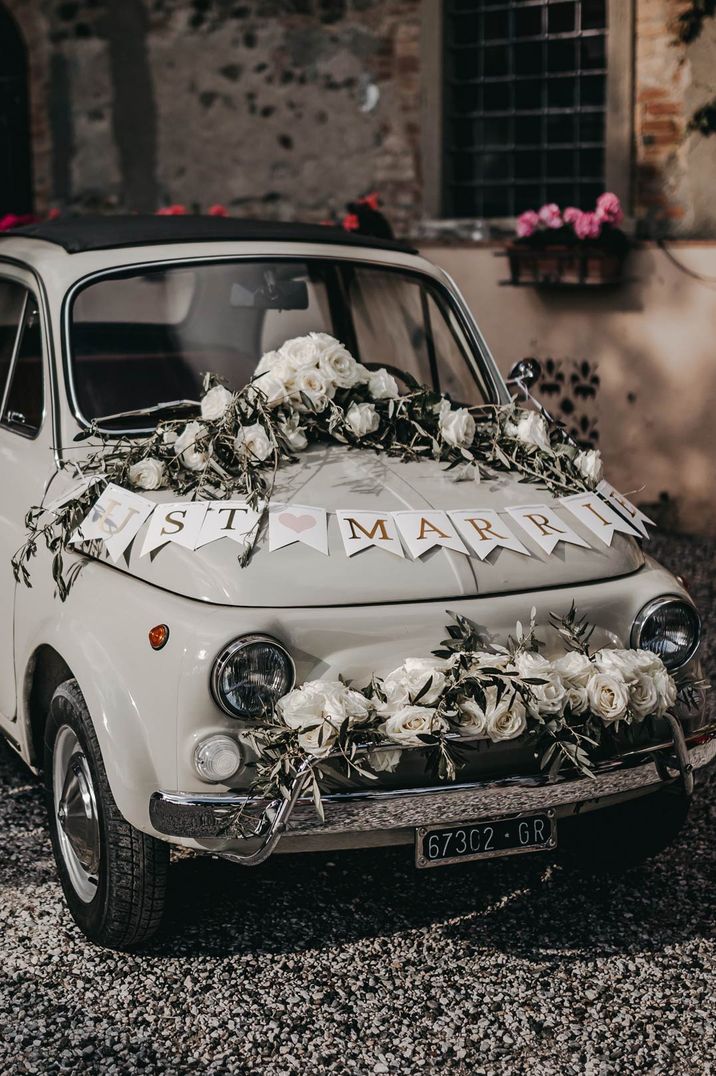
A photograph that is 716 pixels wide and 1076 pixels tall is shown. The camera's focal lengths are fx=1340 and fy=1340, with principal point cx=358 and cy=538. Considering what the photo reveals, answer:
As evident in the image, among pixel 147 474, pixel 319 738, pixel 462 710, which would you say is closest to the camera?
pixel 319 738

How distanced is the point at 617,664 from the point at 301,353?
1362mm

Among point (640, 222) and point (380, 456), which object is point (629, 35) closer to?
point (640, 222)

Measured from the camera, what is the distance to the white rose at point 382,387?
13.0 ft

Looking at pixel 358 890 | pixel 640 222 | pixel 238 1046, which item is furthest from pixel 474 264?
pixel 238 1046

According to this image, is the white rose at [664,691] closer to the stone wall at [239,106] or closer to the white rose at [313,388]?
the white rose at [313,388]

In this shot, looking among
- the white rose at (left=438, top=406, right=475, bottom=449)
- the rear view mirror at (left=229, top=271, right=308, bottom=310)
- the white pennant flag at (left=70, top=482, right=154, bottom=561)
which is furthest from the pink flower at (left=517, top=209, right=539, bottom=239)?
the white pennant flag at (left=70, top=482, right=154, bottom=561)

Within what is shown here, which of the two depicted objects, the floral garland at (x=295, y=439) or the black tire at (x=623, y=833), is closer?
the floral garland at (x=295, y=439)

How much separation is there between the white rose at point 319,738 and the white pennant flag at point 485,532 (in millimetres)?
626

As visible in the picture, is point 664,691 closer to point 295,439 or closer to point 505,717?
point 505,717

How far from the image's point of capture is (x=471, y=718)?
10.1ft

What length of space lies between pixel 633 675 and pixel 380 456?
1.01 meters

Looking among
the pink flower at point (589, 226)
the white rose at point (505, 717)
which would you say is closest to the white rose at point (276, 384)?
the white rose at point (505, 717)

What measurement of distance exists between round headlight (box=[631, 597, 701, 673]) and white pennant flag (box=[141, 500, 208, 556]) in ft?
3.74

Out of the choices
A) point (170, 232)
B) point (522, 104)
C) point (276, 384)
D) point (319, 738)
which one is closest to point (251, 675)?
point (319, 738)
